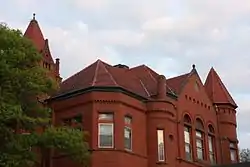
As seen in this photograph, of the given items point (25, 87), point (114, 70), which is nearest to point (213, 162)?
point (114, 70)

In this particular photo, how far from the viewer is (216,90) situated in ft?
150

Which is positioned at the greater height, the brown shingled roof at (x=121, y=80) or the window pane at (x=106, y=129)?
the brown shingled roof at (x=121, y=80)

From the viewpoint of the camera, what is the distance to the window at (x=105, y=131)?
3388 cm

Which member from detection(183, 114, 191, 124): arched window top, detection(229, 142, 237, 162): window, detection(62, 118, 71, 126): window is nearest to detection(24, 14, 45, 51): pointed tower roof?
detection(62, 118, 71, 126): window

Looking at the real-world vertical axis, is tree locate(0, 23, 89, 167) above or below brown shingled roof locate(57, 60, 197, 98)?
below

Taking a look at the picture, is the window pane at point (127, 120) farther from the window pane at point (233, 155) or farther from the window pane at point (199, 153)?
the window pane at point (233, 155)

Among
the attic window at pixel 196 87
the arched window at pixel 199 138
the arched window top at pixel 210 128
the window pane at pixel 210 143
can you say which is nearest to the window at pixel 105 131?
the arched window at pixel 199 138

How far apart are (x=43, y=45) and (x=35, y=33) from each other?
1481 millimetres

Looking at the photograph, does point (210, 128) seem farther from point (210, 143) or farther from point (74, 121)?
point (74, 121)

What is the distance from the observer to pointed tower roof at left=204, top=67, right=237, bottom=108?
4478cm

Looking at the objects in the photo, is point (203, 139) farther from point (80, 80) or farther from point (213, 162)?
point (80, 80)

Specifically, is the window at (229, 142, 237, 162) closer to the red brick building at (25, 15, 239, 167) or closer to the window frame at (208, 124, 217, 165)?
the red brick building at (25, 15, 239, 167)

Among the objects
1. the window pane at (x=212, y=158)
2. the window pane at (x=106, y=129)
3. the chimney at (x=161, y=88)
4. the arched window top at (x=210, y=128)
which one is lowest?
the window pane at (x=212, y=158)

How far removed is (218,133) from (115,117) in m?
12.5
